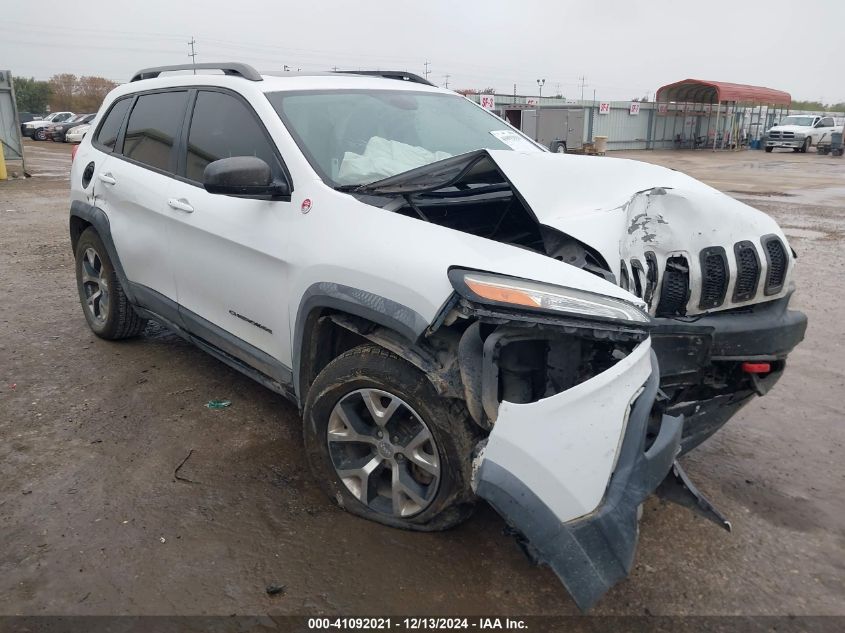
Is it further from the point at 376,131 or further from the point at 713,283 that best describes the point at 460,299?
the point at 376,131

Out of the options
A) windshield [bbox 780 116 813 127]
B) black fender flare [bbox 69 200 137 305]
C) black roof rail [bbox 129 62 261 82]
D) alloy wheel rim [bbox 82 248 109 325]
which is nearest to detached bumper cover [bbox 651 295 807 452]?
black roof rail [bbox 129 62 261 82]

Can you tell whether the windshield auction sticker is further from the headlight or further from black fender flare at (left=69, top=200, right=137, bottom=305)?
black fender flare at (left=69, top=200, right=137, bottom=305)

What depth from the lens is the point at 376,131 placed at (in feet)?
11.4

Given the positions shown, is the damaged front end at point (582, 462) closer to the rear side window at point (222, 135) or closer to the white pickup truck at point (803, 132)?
the rear side window at point (222, 135)

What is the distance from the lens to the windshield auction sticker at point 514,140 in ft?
13.2

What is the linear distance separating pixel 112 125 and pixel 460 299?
11.7 feet

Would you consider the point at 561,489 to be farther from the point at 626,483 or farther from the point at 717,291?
the point at 717,291

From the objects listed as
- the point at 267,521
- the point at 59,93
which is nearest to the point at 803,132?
the point at 267,521

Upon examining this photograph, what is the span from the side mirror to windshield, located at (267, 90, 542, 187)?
214 mm

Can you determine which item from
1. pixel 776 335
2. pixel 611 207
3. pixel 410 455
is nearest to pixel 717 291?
pixel 776 335

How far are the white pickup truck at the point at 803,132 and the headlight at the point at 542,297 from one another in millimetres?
35985

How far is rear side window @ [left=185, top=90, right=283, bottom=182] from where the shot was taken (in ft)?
10.8

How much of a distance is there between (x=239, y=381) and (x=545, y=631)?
2661mm

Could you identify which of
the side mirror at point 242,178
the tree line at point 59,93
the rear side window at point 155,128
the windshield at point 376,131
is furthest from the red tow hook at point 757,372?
the tree line at point 59,93
